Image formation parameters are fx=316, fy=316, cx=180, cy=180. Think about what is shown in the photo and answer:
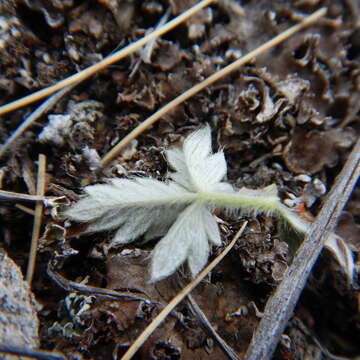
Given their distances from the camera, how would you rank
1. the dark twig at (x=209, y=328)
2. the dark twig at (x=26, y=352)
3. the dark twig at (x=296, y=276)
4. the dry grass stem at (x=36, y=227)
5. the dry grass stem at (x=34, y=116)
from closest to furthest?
the dark twig at (x=26, y=352) < the dark twig at (x=296, y=276) < the dark twig at (x=209, y=328) < the dry grass stem at (x=36, y=227) < the dry grass stem at (x=34, y=116)

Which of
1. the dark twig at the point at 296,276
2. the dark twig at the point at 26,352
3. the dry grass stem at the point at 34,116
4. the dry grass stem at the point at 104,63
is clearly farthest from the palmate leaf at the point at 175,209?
the dry grass stem at the point at 104,63

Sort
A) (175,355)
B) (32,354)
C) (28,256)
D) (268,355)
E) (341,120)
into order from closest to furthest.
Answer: (32,354) → (268,355) → (175,355) → (28,256) → (341,120)

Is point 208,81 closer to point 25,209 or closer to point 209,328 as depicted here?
point 25,209

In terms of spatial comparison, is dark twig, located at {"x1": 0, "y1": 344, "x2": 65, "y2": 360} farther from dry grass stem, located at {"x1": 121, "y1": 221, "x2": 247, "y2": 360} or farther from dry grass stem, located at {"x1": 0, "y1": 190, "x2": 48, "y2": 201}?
dry grass stem, located at {"x1": 0, "y1": 190, "x2": 48, "y2": 201}

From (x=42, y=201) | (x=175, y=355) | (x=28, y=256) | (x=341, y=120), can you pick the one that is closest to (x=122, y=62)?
(x=42, y=201)

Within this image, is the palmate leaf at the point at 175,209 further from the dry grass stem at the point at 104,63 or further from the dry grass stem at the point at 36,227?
the dry grass stem at the point at 104,63

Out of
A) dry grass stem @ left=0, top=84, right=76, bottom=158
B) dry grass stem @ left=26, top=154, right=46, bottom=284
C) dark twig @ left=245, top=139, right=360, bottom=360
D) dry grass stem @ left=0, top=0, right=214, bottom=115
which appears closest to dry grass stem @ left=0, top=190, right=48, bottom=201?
dry grass stem @ left=26, top=154, right=46, bottom=284

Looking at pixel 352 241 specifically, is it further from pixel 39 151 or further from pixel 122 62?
pixel 39 151
